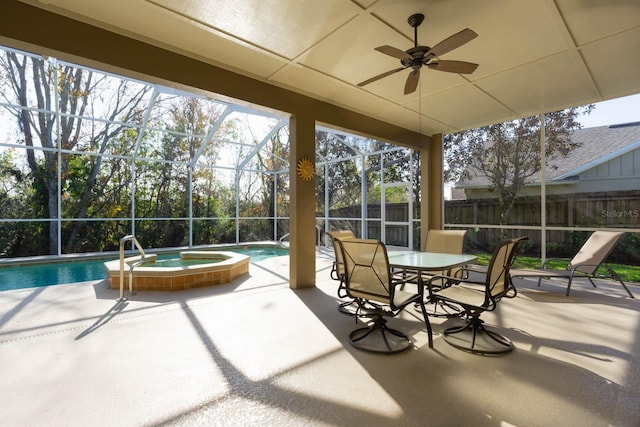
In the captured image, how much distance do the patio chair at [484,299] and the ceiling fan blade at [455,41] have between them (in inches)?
62.2

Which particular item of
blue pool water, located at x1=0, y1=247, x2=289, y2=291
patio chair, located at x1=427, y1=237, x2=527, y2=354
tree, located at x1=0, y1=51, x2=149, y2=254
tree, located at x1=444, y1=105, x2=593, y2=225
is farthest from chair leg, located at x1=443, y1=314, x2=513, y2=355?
tree, located at x1=0, y1=51, x2=149, y2=254

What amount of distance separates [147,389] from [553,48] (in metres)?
4.64

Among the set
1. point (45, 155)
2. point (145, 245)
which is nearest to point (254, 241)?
point (145, 245)

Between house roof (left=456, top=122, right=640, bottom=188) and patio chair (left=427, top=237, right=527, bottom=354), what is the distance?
3.97 meters

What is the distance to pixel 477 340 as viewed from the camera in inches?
103

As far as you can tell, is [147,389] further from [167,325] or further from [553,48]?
[553,48]

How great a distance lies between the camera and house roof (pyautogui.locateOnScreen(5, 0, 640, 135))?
98.6 inches

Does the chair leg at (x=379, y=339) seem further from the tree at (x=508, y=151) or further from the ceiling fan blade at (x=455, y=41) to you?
the tree at (x=508, y=151)

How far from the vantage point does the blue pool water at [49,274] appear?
5289mm

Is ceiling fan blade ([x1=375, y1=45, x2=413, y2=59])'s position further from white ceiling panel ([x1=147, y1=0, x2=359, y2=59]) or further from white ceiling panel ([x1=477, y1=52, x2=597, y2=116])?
white ceiling panel ([x1=477, y1=52, x2=597, y2=116])

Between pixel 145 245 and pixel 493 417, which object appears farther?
pixel 145 245

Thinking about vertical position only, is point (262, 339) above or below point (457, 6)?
below

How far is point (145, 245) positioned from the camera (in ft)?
30.1

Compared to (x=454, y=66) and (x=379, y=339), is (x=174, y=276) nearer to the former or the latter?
(x=379, y=339)
